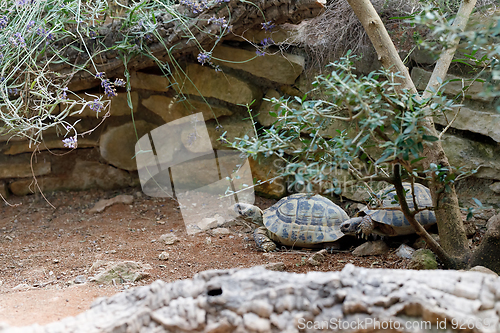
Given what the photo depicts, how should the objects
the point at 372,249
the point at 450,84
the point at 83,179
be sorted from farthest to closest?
the point at 83,179, the point at 450,84, the point at 372,249

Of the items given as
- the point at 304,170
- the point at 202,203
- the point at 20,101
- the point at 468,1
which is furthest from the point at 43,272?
the point at 468,1

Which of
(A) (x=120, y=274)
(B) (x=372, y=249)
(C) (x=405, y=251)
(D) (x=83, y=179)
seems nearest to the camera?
(A) (x=120, y=274)

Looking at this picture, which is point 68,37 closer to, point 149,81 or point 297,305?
point 149,81

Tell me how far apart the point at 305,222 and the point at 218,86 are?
1.62 m

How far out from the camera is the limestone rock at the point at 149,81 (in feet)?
12.0

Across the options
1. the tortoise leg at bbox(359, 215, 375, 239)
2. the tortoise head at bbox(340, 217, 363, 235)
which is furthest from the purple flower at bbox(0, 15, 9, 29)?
the tortoise leg at bbox(359, 215, 375, 239)

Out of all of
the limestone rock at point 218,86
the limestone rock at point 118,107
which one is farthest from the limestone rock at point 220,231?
the limestone rock at point 118,107

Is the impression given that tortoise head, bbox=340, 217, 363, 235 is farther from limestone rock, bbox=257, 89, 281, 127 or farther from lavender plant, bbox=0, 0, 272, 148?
lavender plant, bbox=0, 0, 272, 148

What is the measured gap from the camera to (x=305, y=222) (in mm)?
3006

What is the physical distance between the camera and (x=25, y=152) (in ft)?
13.2

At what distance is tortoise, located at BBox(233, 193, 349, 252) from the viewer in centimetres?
293

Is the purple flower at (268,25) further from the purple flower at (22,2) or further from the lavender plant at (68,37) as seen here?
the purple flower at (22,2)

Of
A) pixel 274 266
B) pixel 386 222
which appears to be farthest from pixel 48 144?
pixel 386 222

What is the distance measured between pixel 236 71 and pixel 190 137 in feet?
2.67
